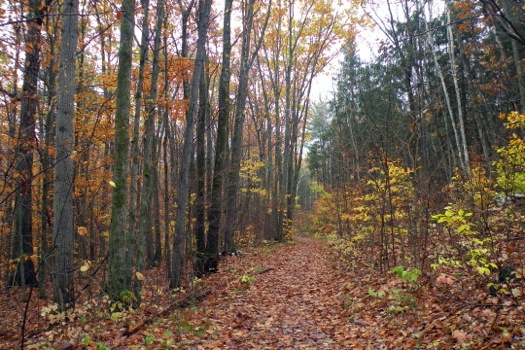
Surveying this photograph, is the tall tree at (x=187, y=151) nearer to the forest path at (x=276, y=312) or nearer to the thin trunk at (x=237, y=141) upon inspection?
the forest path at (x=276, y=312)

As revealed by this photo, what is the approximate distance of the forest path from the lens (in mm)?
5180

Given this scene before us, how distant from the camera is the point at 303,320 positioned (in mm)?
6305

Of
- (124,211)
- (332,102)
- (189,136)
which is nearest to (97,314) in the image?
(124,211)

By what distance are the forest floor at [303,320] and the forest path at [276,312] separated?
0.02 metres

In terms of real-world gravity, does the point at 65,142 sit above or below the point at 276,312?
above

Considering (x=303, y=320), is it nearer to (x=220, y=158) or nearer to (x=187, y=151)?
(x=187, y=151)

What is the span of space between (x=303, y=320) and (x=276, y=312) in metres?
0.73

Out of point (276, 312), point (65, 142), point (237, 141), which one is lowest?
point (276, 312)

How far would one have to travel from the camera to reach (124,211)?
679 centimetres

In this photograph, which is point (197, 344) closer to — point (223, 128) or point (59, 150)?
point (59, 150)

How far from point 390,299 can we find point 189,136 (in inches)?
216

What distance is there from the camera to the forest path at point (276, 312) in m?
5.18

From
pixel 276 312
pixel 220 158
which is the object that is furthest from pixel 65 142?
pixel 220 158

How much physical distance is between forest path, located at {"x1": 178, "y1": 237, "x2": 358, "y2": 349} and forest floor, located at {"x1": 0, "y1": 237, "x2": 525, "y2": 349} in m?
0.02
